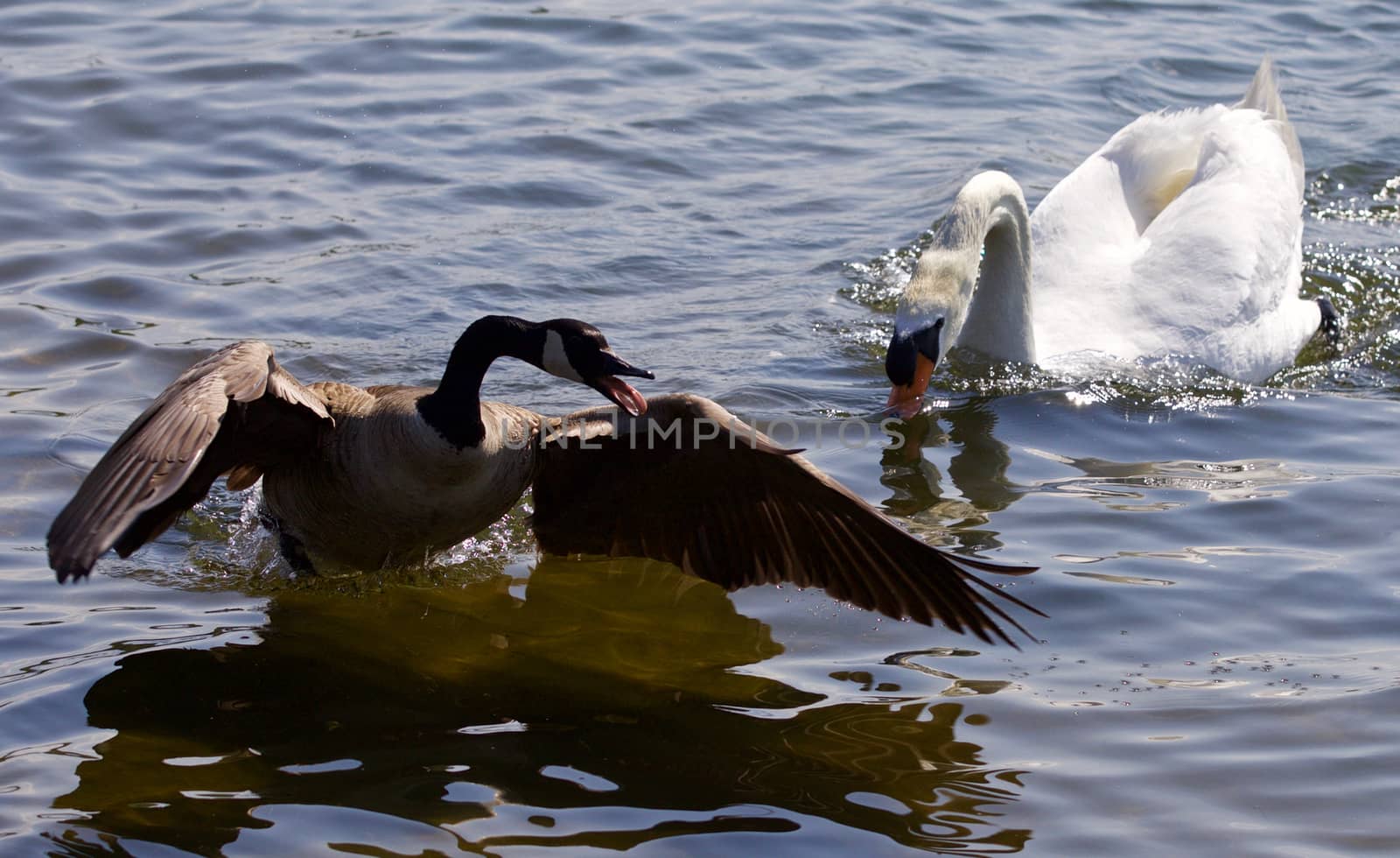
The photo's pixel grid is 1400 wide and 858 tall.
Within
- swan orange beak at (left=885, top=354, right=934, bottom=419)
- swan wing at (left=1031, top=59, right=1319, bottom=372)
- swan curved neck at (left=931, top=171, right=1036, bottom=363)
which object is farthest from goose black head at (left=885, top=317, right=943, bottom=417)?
swan wing at (left=1031, top=59, right=1319, bottom=372)

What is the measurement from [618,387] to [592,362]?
0.36 feet

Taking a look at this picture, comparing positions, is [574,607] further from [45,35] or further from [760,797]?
[45,35]

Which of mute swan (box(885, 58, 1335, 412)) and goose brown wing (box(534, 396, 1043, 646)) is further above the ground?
mute swan (box(885, 58, 1335, 412))

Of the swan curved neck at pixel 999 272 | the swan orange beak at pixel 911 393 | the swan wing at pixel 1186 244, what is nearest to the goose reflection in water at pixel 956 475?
the swan orange beak at pixel 911 393

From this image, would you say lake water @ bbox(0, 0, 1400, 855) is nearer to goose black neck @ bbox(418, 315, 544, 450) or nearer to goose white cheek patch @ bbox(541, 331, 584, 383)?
goose black neck @ bbox(418, 315, 544, 450)

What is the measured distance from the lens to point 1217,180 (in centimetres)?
862

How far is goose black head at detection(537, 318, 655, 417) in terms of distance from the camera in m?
4.73

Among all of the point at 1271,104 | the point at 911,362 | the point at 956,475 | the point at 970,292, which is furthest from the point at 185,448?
the point at 1271,104

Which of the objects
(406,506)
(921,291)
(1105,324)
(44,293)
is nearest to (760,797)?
(406,506)

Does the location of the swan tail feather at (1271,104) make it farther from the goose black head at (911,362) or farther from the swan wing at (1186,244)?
the goose black head at (911,362)

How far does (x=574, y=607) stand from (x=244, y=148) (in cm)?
603

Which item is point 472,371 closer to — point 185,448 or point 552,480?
point 552,480

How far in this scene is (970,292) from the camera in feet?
23.8

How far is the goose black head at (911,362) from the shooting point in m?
6.67
